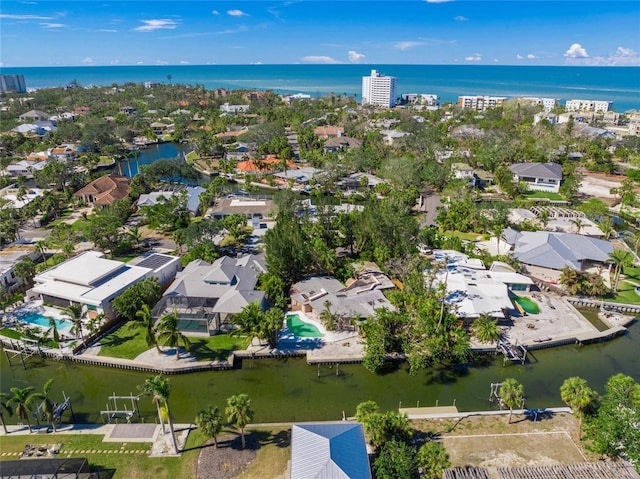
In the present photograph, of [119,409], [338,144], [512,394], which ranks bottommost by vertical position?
[119,409]

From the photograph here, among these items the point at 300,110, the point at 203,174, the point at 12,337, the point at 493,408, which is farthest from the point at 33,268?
the point at 300,110

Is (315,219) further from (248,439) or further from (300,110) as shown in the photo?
(300,110)

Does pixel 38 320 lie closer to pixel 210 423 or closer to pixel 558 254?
pixel 210 423

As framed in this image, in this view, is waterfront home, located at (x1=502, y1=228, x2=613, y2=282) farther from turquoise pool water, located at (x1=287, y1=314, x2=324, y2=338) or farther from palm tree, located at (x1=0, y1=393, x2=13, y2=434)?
palm tree, located at (x1=0, y1=393, x2=13, y2=434)

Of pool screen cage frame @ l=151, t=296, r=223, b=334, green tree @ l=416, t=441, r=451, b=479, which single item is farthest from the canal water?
green tree @ l=416, t=441, r=451, b=479

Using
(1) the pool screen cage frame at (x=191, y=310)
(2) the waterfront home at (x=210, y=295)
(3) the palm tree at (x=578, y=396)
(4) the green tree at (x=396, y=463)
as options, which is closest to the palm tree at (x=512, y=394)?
(3) the palm tree at (x=578, y=396)

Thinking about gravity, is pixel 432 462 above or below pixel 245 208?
below

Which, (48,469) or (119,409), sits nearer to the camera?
(48,469)

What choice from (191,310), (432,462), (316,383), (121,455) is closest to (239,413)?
(121,455)
